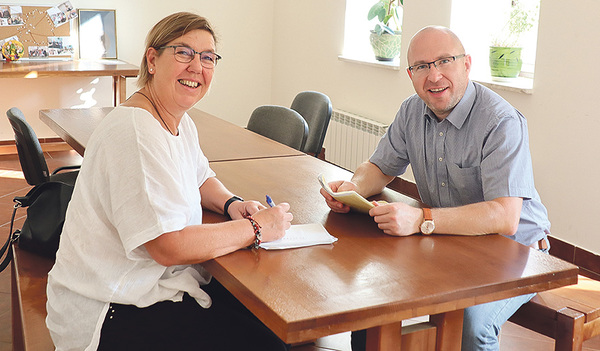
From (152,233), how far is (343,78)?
4384mm

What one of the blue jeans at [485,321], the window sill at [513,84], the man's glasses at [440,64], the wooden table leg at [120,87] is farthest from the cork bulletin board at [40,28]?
the blue jeans at [485,321]

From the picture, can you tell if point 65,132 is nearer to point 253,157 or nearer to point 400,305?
point 253,157

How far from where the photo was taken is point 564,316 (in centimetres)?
192

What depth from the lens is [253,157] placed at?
2756 millimetres

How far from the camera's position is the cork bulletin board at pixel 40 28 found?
5.84 m

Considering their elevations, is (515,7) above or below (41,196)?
above

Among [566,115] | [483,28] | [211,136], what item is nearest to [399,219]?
[211,136]

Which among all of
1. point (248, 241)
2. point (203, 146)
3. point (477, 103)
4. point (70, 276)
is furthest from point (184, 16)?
point (203, 146)

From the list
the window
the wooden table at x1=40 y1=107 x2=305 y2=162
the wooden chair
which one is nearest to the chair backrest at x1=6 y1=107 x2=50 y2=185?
the wooden table at x1=40 y1=107 x2=305 y2=162

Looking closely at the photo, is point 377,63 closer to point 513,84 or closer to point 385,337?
point 513,84

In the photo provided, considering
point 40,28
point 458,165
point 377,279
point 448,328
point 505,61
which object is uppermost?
point 40,28

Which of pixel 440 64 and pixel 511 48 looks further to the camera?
pixel 511 48

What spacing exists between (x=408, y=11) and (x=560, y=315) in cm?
331

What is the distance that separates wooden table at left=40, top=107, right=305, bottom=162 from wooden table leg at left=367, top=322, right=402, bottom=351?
134cm
